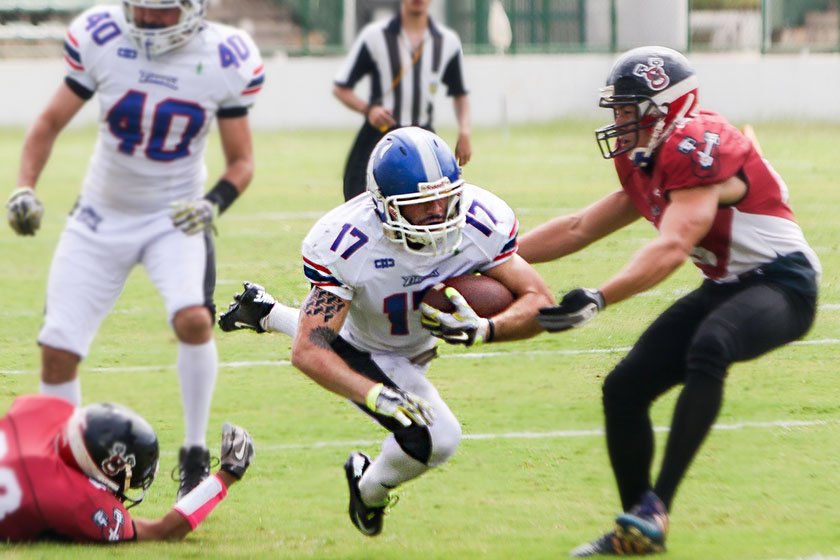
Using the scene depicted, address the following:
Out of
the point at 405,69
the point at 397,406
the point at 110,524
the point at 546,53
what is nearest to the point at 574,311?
the point at 397,406

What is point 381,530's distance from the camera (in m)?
4.84

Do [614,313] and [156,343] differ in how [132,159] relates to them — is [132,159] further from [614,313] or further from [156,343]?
[614,313]

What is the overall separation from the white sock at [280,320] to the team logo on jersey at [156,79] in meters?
0.93

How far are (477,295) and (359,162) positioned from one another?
435 centimetres

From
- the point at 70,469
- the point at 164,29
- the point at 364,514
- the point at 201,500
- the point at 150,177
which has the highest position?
the point at 164,29

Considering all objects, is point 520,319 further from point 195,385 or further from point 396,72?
point 396,72

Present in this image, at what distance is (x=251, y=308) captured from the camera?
18.2ft

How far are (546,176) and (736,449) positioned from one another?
876 cm

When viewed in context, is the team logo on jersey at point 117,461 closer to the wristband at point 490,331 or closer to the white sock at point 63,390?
the white sock at point 63,390

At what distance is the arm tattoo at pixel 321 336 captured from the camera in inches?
176

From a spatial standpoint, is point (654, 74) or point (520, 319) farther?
point (654, 74)

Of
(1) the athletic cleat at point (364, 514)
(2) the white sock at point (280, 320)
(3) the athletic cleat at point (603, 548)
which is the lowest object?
(1) the athletic cleat at point (364, 514)

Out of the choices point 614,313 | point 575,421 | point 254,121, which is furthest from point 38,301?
point 254,121

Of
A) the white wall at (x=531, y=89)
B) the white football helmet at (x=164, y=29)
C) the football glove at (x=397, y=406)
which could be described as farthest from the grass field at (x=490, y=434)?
the white wall at (x=531, y=89)
